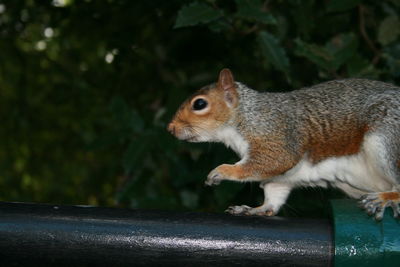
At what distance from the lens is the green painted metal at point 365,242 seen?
1.02m

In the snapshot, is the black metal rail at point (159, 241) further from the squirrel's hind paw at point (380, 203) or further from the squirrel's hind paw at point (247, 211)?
the squirrel's hind paw at point (247, 211)

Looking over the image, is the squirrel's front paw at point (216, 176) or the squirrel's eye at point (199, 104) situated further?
the squirrel's eye at point (199, 104)

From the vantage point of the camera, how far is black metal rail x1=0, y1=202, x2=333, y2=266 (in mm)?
1023

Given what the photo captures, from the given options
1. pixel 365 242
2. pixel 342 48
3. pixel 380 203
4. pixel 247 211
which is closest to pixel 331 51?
pixel 342 48

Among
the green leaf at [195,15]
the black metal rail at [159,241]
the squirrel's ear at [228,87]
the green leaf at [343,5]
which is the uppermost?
the green leaf at [343,5]

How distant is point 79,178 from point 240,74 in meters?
1.46

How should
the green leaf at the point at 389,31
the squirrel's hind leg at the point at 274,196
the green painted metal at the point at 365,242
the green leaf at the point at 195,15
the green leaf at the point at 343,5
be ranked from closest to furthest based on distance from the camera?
1. the green painted metal at the point at 365,242
2. the squirrel's hind leg at the point at 274,196
3. the green leaf at the point at 195,15
4. the green leaf at the point at 343,5
5. the green leaf at the point at 389,31

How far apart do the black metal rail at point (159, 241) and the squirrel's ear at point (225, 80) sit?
820 millimetres

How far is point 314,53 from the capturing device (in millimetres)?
1980

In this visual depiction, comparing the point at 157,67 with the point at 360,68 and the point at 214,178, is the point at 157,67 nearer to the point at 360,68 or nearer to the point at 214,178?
the point at 360,68

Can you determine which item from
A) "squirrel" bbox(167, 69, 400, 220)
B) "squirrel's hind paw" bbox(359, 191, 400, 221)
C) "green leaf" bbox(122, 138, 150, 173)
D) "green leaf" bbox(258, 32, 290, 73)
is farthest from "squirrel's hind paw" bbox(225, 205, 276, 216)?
"green leaf" bbox(122, 138, 150, 173)

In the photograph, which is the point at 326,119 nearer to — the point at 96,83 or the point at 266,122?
the point at 266,122

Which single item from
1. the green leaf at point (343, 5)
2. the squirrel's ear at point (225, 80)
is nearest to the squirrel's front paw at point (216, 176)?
the squirrel's ear at point (225, 80)

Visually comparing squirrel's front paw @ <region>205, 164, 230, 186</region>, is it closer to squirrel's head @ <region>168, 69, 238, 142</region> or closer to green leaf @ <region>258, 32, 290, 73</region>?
squirrel's head @ <region>168, 69, 238, 142</region>
